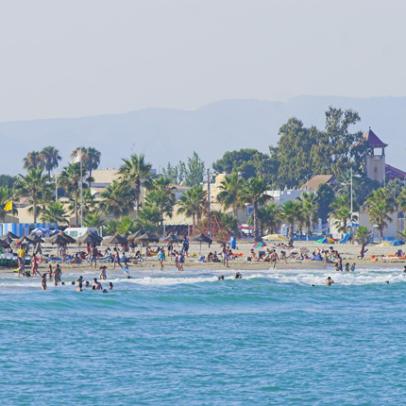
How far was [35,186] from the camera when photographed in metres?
106

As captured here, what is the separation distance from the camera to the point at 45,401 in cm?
3334

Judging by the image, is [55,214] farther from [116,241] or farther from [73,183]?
[116,241]

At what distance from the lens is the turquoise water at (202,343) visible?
1373 inches

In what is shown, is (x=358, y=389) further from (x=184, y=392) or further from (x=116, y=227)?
(x=116, y=227)

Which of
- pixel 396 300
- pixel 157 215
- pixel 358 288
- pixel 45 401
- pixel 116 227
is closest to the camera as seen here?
pixel 45 401

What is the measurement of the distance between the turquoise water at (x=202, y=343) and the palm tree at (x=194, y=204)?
1514 inches

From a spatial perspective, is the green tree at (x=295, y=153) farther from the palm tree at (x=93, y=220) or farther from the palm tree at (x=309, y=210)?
the palm tree at (x=93, y=220)

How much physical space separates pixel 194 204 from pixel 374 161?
194 feet

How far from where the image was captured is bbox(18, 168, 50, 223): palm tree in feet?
345

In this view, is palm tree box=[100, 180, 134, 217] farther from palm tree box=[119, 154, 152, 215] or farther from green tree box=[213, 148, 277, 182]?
green tree box=[213, 148, 277, 182]

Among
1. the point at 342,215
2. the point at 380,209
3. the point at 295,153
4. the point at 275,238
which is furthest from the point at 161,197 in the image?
the point at 295,153

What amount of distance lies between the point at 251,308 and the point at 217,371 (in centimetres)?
1846

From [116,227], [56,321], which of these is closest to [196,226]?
[116,227]

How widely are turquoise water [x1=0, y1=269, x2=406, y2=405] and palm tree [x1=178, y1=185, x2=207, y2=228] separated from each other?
3845 cm
